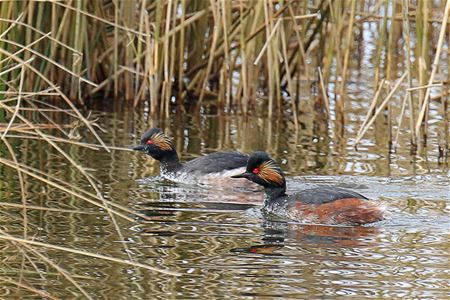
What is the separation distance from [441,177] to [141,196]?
2.45 m

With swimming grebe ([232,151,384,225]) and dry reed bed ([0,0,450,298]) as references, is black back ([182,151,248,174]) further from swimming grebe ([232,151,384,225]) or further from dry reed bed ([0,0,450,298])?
dry reed bed ([0,0,450,298])

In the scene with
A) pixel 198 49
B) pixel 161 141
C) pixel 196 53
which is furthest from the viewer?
pixel 196 53

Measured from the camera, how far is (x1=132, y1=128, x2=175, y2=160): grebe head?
385 inches

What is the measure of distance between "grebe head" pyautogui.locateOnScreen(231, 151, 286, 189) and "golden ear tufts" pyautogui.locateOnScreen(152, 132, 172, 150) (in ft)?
4.67

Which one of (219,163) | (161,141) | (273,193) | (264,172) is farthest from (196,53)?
(273,193)

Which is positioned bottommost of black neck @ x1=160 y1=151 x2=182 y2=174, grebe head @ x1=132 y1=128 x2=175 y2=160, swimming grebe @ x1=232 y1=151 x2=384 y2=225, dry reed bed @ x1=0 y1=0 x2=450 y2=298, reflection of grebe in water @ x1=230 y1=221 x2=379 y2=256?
reflection of grebe in water @ x1=230 y1=221 x2=379 y2=256

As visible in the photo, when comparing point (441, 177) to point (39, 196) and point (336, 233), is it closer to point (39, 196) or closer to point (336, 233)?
point (336, 233)

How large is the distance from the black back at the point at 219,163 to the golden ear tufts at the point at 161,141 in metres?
0.45

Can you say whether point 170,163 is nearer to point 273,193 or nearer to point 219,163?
point 219,163

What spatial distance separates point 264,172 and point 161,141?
5.41 ft

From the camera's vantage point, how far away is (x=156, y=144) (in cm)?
982

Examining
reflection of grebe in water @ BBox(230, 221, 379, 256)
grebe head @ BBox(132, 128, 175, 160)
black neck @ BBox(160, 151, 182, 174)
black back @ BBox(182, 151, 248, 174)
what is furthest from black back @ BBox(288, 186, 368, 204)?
grebe head @ BBox(132, 128, 175, 160)

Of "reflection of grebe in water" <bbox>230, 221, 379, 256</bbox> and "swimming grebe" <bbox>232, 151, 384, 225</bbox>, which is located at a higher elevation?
"swimming grebe" <bbox>232, 151, 384, 225</bbox>

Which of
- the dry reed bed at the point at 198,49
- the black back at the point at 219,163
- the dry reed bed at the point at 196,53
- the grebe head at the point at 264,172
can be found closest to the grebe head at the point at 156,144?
the black back at the point at 219,163
